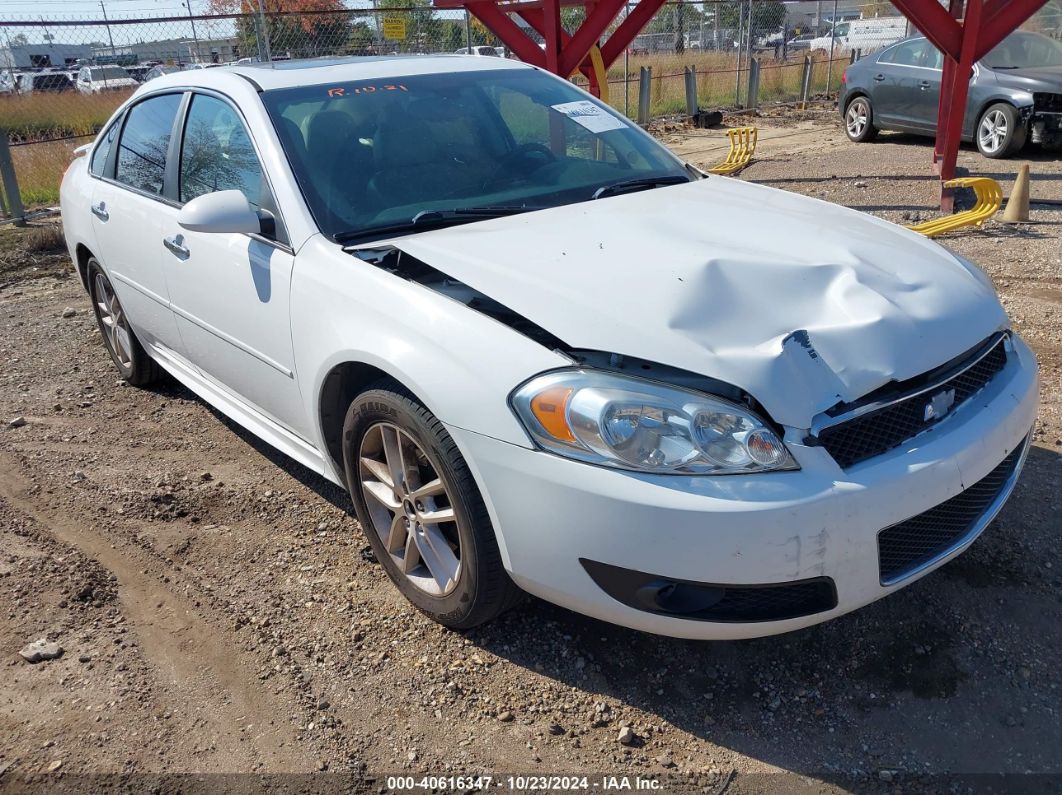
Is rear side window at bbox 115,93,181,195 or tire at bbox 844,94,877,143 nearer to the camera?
rear side window at bbox 115,93,181,195

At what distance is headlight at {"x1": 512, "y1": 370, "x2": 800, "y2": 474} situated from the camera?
214 centimetres

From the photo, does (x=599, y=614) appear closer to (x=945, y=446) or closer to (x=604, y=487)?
(x=604, y=487)

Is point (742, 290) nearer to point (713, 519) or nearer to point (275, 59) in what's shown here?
point (713, 519)

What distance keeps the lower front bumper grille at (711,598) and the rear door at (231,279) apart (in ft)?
4.63

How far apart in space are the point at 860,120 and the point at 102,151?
37.6 ft

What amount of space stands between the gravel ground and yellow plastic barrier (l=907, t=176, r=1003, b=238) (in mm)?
3862

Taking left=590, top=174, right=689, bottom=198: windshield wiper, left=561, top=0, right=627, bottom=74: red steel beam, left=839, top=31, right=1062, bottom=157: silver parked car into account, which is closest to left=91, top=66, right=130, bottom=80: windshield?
left=561, top=0, right=627, bottom=74: red steel beam

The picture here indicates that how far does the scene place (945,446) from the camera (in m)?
2.31

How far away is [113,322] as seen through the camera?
16.3 ft

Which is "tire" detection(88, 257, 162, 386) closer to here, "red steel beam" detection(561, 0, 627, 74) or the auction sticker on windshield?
the auction sticker on windshield

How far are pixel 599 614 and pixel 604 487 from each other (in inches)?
16.7

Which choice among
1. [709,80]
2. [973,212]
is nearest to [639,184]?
[973,212]

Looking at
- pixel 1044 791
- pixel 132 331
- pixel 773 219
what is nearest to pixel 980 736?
pixel 1044 791

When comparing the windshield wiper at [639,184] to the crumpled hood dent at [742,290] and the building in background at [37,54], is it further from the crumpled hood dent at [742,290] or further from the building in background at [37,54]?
the building in background at [37,54]
